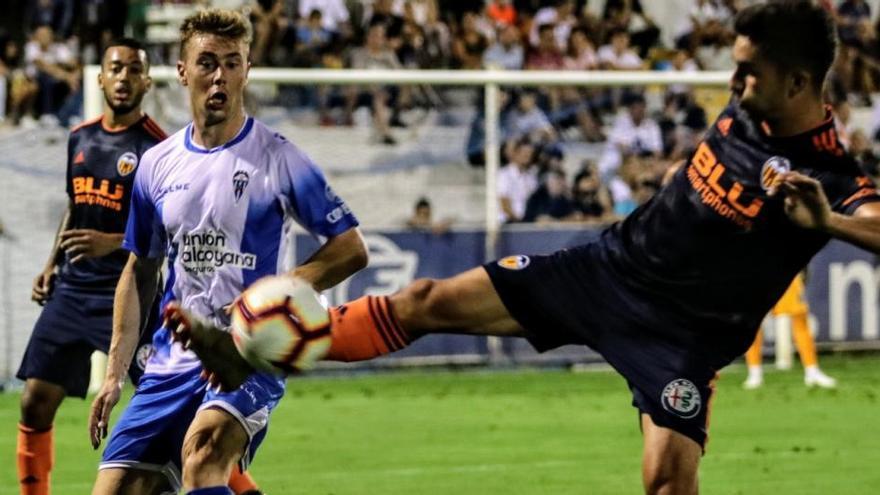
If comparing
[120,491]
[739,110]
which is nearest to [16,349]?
[120,491]

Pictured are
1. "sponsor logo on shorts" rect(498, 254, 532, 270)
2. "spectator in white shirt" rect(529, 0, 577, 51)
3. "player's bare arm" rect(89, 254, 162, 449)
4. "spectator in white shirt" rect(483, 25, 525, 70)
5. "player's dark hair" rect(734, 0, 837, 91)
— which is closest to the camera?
"player's dark hair" rect(734, 0, 837, 91)

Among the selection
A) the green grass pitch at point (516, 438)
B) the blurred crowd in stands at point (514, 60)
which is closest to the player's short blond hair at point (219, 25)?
the green grass pitch at point (516, 438)

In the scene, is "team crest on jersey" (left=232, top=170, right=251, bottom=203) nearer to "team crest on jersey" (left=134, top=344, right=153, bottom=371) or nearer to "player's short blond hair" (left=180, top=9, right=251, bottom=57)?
"player's short blond hair" (left=180, top=9, right=251, bottom=57)

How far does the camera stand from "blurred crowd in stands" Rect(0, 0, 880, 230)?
709 inches

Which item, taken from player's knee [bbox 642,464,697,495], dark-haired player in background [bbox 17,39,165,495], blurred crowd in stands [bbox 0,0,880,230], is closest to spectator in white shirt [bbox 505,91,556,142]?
blurred crowd in stands [bbox 0,0,880,230]

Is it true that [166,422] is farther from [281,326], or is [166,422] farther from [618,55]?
[618,55]

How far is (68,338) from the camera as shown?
9430 millimetres

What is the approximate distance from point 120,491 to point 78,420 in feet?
24.2

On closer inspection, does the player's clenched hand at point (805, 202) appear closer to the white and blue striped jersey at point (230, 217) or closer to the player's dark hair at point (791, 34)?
the player's dark hair at point (791, 34)

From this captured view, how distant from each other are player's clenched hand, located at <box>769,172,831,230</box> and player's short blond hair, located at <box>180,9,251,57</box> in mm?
2207

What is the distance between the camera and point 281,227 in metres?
6.73

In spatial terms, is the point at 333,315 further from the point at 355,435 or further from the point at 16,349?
the point at 16,349

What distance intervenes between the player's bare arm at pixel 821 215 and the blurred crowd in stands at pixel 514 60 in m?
11.0

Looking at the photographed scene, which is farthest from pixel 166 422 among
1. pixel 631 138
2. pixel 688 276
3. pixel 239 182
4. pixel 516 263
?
pixel 631 138
